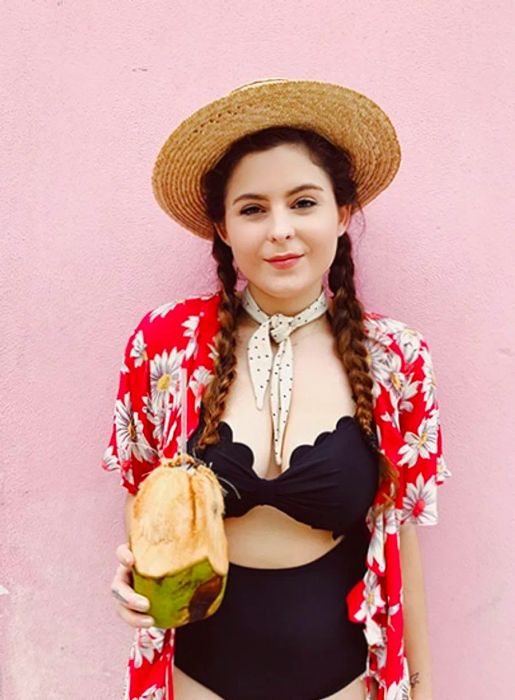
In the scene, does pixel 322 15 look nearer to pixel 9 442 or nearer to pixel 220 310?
pixel 220 310

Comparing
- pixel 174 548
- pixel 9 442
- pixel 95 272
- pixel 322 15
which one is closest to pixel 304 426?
pixel 174 548

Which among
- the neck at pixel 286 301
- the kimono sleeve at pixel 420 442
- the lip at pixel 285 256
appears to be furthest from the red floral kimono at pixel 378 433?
the lip at pixel 285 256

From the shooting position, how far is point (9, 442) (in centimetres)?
166

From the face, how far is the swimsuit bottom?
52 cm

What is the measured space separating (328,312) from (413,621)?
25.4 inches

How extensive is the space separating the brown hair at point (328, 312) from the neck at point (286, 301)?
0.06 meters

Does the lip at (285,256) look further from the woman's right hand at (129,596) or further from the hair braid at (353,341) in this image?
the woman's right hand at (129,596)

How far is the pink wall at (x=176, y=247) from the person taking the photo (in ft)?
5.15

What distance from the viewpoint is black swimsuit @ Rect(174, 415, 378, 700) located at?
1.21 m

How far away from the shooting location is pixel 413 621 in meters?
1.42

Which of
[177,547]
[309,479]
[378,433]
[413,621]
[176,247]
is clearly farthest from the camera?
[176,247]

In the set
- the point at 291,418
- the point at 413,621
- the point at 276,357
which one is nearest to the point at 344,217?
the point at 276,357

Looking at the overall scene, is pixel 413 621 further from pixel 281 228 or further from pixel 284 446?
pixel 281 228

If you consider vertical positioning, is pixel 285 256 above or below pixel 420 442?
above
